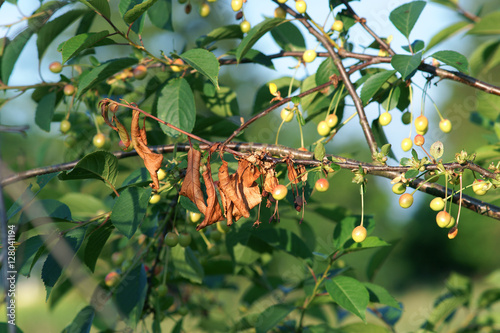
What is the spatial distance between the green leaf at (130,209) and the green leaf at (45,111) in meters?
0.50

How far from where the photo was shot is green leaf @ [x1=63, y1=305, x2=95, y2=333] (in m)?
0.89

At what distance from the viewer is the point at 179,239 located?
3.46 ft

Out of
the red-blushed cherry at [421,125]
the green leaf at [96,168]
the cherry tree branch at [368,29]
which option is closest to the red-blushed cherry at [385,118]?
the red-blushed cherry at [421,125]

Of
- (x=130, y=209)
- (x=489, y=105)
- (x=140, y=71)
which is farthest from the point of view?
(x=489, y=105)

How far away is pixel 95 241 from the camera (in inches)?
35.5

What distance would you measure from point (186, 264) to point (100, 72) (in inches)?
22.6

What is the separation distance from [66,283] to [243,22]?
3.55ft

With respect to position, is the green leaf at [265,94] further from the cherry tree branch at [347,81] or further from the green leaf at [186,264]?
the green leaf at [186,264]

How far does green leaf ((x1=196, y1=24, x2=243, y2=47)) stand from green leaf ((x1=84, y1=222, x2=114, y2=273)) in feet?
1.84

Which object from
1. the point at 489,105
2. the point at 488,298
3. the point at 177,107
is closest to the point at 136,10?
the point at 177,107

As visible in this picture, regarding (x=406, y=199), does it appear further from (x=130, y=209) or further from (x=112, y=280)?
(x=112, y=280)

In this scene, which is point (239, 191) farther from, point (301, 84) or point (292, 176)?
point (301, 84)

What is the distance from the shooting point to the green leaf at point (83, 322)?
0.89m

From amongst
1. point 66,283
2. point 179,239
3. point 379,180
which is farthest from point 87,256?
point 379,180
